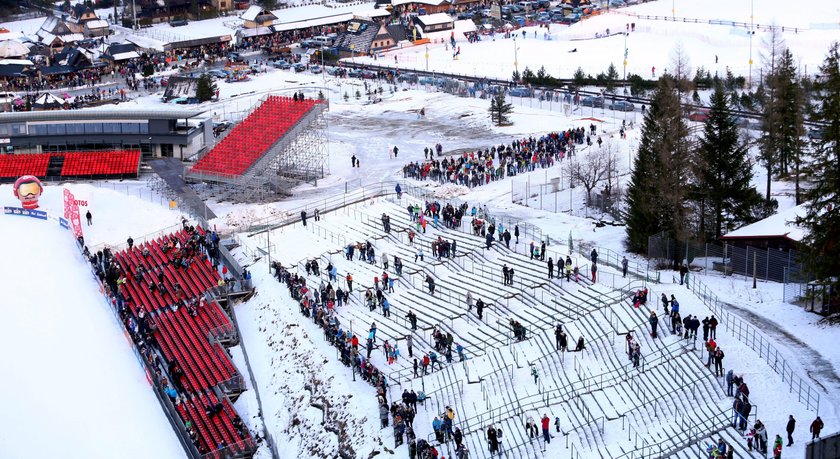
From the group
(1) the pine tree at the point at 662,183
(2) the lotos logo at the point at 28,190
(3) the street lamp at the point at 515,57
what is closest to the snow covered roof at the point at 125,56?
(3) the street lamp at the point at 515,57

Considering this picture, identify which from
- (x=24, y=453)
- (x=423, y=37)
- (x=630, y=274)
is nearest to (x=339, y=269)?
(x=630, y=274)

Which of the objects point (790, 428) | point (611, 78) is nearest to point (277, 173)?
point (611, 78)

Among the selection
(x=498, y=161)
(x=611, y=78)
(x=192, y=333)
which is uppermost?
(x=611, y=78)

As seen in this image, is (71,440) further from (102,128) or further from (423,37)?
(423,37)

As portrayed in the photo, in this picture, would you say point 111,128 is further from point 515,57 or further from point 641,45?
point 641,45

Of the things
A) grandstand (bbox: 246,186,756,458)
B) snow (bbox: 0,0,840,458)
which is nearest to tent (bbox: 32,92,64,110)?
snow (bbox: 0,0,840,458)

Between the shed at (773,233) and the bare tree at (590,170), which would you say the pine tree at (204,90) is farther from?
the shed at (773,233)
